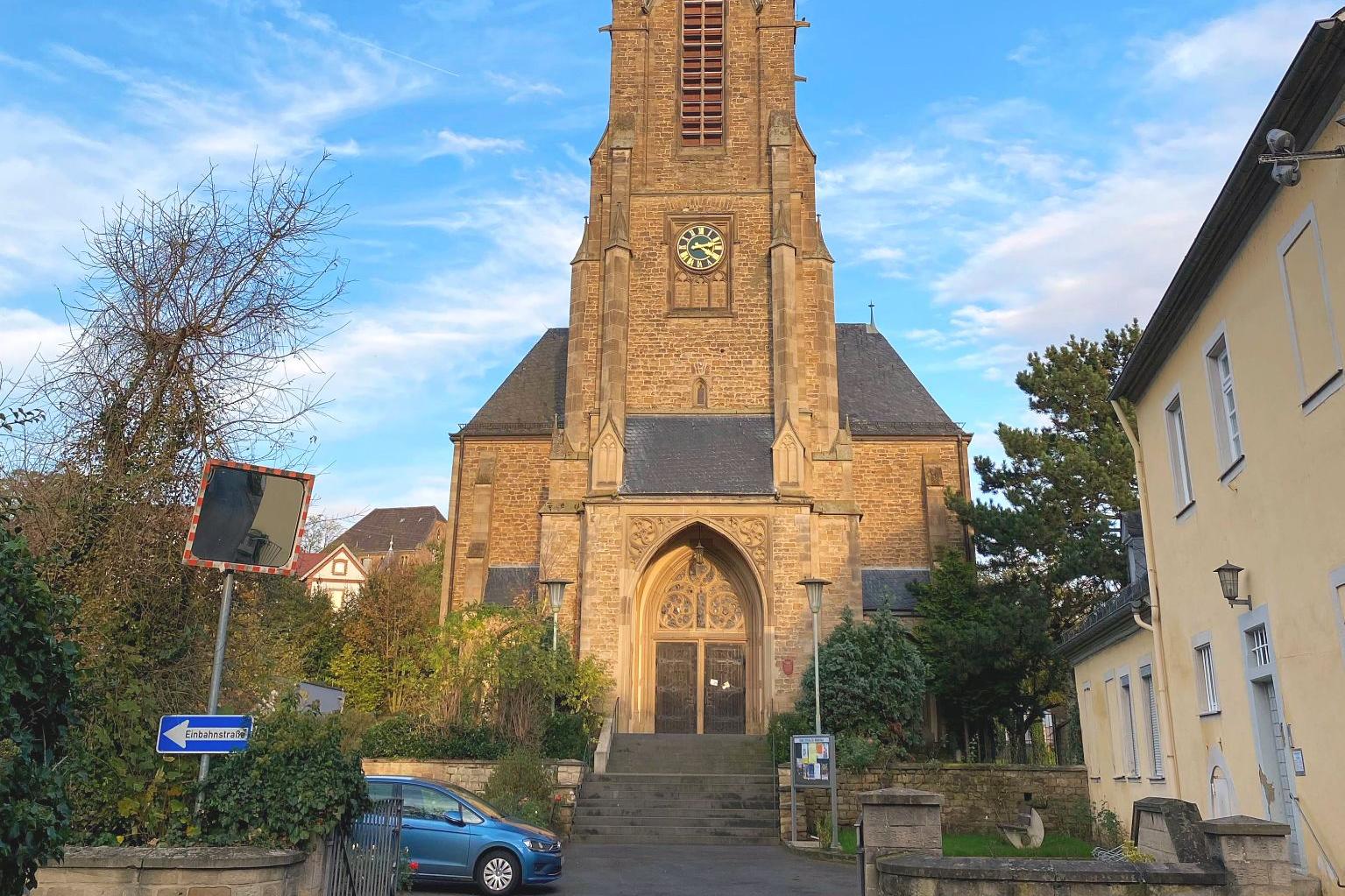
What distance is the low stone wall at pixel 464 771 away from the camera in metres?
18.9

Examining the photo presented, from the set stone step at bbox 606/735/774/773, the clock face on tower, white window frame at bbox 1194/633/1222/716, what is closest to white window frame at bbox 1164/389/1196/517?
white window frame at bbox 1194/633/1222/716

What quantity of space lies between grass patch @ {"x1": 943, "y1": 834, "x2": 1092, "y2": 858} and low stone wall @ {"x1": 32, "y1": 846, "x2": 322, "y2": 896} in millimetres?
9107

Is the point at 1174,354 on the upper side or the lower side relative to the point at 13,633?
upper

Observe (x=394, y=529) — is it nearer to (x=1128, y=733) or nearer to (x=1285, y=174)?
(x=1128, y=733)

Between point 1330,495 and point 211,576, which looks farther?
point 211,576

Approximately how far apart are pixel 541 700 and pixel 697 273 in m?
12.8

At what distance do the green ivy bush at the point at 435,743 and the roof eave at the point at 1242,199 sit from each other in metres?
12.4

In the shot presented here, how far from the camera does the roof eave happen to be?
310 inches

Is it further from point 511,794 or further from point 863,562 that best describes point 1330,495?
point 863,562

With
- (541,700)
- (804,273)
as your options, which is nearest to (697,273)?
(804,273)

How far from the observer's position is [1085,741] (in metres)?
19.5

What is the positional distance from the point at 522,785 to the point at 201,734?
37.3 ft

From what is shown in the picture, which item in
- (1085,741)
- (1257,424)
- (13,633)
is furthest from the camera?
(1085,741)

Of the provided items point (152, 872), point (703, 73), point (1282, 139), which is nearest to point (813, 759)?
point (152, 872)
